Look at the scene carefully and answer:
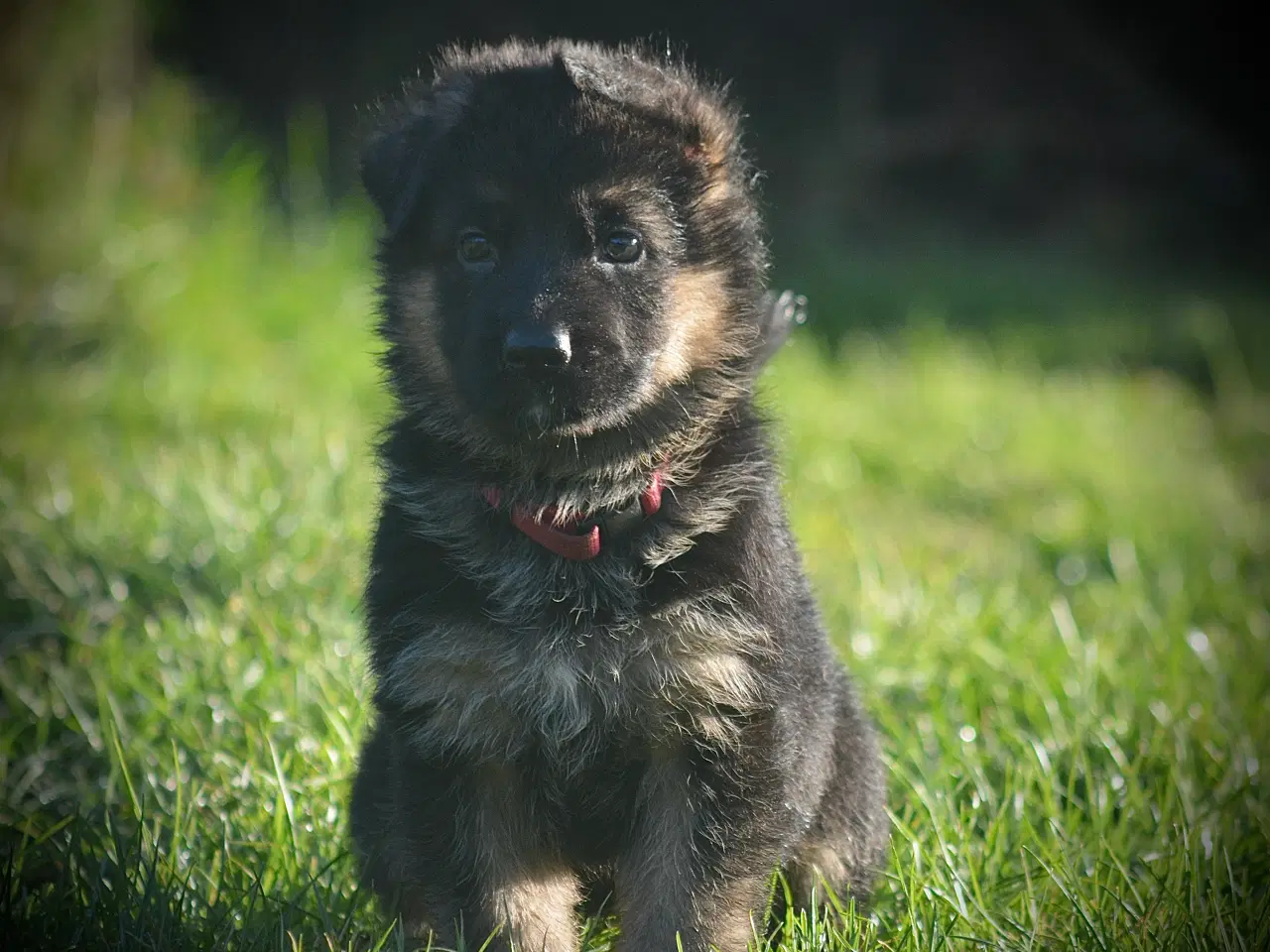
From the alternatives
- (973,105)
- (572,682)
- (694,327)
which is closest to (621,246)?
(694,327)

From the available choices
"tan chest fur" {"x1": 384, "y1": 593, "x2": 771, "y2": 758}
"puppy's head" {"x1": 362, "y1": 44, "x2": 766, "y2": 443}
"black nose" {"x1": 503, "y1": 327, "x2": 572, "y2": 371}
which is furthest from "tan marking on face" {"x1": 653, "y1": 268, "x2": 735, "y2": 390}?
"tan chest fur" {"x1": 384, "y1": 593, "x2": 771, "y2": 758}

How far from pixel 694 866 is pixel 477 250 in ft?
3.99

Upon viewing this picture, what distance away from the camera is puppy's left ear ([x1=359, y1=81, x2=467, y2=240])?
2537mm

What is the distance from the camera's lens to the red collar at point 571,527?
2.47m

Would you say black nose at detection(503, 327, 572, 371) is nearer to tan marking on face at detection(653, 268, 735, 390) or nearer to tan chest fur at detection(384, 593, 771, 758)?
tan marking on face at detection(653, 268, 735, 390)

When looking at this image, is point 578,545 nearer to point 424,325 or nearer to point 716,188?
point 424,325

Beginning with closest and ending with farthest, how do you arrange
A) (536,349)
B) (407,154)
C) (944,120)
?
1. (536,349)
2. (407,154)
3. (944,120)

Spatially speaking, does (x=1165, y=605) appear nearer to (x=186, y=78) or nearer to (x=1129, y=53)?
(x=186, y=78)

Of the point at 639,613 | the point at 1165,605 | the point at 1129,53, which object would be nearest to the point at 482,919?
the point at 639,613

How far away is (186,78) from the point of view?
8055 millimetres

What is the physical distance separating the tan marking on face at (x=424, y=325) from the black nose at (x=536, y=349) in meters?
0.27

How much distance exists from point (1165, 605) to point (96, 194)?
5336 mm

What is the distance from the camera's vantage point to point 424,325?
2613mm

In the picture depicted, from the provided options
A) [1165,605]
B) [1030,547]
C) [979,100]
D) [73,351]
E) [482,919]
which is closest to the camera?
[482,919]
